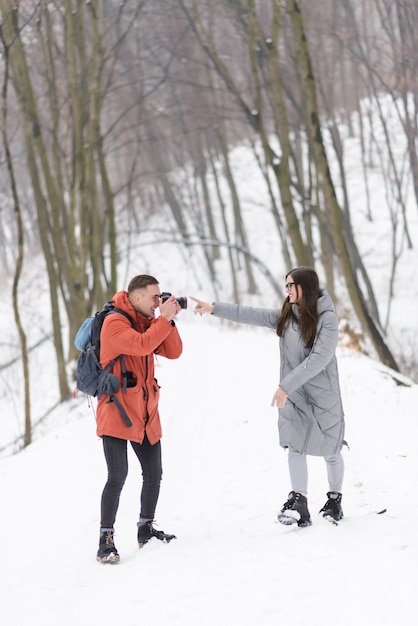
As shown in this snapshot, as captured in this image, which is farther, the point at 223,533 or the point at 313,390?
the point at 223,533

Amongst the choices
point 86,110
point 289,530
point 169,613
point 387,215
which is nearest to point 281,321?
point 289,530

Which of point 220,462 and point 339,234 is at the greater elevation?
point 339,234

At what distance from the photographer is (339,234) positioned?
11.1 meters

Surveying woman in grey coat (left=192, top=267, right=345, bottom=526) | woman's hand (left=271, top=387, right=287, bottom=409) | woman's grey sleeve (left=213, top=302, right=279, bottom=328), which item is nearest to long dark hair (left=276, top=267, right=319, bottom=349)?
woman in grey coat (left=192, top=267, right=345, bottom=526)

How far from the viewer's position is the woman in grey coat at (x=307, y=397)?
15.6 ft

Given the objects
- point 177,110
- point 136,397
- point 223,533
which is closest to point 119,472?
point 136,397

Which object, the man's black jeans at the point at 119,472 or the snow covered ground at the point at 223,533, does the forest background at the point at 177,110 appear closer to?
the snow covered ground at the point at 223,533

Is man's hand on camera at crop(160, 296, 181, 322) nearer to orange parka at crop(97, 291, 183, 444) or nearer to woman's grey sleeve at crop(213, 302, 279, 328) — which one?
orange parka at crop(97, 291, 183, 444)

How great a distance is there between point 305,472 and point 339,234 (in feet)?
22.4

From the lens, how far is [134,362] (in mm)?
4734

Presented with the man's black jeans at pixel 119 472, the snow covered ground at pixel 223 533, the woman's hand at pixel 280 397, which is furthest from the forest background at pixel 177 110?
the woman's hand at pixel 280 397

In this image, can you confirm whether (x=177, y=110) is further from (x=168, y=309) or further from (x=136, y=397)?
(x=136, y=397)

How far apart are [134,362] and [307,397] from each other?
1.23 metres

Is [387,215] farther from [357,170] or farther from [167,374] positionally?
[167,374]
